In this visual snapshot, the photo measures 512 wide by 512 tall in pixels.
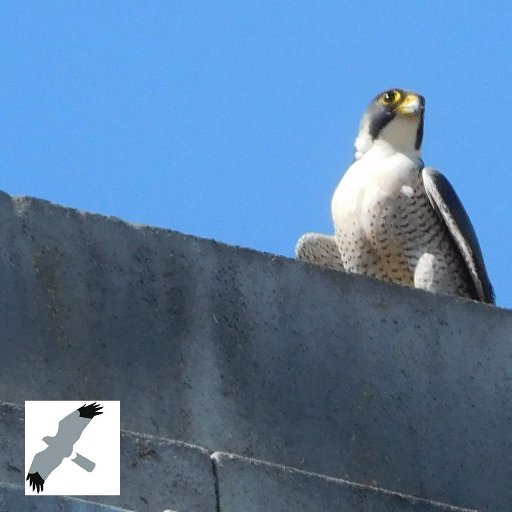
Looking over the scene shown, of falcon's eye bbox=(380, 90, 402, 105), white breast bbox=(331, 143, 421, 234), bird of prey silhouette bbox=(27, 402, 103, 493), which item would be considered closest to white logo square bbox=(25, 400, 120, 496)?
bird of prey silhouette bbox=(27, 402, 103, 493)

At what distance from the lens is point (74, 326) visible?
682 cm

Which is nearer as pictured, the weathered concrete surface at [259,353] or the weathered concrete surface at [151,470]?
the weathered concrete surface at [151,470]

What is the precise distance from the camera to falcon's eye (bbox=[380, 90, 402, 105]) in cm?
1047

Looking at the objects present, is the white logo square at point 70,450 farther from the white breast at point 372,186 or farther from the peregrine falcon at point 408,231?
the white breast at point 372,186

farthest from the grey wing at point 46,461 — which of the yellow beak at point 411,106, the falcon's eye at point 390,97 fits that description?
the falcon's eye at point 390,97

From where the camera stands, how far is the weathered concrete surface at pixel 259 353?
680cm

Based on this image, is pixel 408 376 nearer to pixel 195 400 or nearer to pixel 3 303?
pixel 195 400

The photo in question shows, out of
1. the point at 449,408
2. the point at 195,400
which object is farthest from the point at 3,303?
the point at 449,408

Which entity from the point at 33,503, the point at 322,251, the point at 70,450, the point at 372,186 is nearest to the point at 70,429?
the point at 70,450

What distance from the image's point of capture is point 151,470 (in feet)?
20.5

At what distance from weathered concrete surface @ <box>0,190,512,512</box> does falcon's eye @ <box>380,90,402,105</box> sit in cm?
304

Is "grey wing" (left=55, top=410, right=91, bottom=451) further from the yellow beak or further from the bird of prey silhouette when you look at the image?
the yellow beak

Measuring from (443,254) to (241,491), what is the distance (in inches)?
130

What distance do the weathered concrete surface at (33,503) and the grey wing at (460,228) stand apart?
12.7ft
